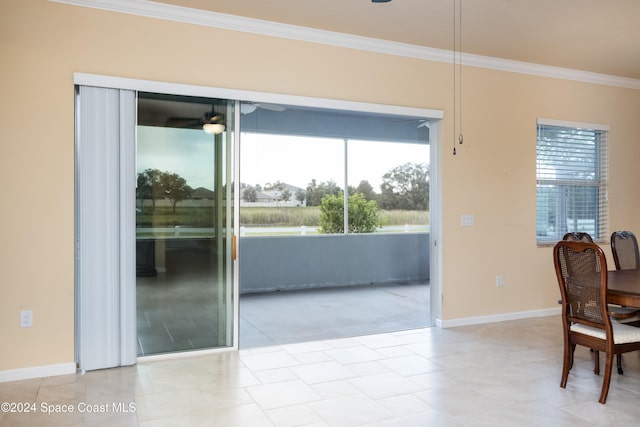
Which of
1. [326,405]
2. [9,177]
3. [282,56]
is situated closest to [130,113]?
[9,177]

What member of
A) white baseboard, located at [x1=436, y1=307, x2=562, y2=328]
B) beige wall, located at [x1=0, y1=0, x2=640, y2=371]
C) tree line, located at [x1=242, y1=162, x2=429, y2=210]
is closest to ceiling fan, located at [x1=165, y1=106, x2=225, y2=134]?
beige wall, located at [x1=0, y1=0, x2=640, y2=371]

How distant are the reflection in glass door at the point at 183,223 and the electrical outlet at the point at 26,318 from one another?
73cm

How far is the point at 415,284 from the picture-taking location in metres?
6.91

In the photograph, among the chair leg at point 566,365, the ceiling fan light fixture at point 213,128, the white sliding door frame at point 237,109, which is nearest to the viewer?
the chair leg at point 566,365


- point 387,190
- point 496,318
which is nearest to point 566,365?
point 496,318

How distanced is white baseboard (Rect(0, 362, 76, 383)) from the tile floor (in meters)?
0.07

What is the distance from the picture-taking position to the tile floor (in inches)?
107

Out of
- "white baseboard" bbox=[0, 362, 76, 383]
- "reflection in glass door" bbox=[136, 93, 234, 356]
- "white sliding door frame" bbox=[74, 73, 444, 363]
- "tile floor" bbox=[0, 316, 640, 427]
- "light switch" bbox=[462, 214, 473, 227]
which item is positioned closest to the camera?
"tile floor" bbox=[0, 316, 640, 427]

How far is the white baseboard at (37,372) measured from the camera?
3314mm

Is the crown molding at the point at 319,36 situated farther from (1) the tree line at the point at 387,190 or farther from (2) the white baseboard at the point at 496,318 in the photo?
(2) the white baseboard at the point at 496,318

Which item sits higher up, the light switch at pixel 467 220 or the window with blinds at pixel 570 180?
the window with blinds at pixel 570 180

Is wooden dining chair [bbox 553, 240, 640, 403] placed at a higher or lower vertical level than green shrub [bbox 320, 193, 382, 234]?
lower

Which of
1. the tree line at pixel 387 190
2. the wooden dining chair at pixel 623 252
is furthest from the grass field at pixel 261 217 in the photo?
the wooden dining chair at pixel 623 252

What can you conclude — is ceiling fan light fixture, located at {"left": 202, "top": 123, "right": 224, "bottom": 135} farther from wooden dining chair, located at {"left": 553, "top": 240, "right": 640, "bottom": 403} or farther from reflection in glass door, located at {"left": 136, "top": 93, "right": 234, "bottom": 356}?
wooden dining chair, located at {"left": 553, "top": 240, "right": 640, "bottom": 403}
